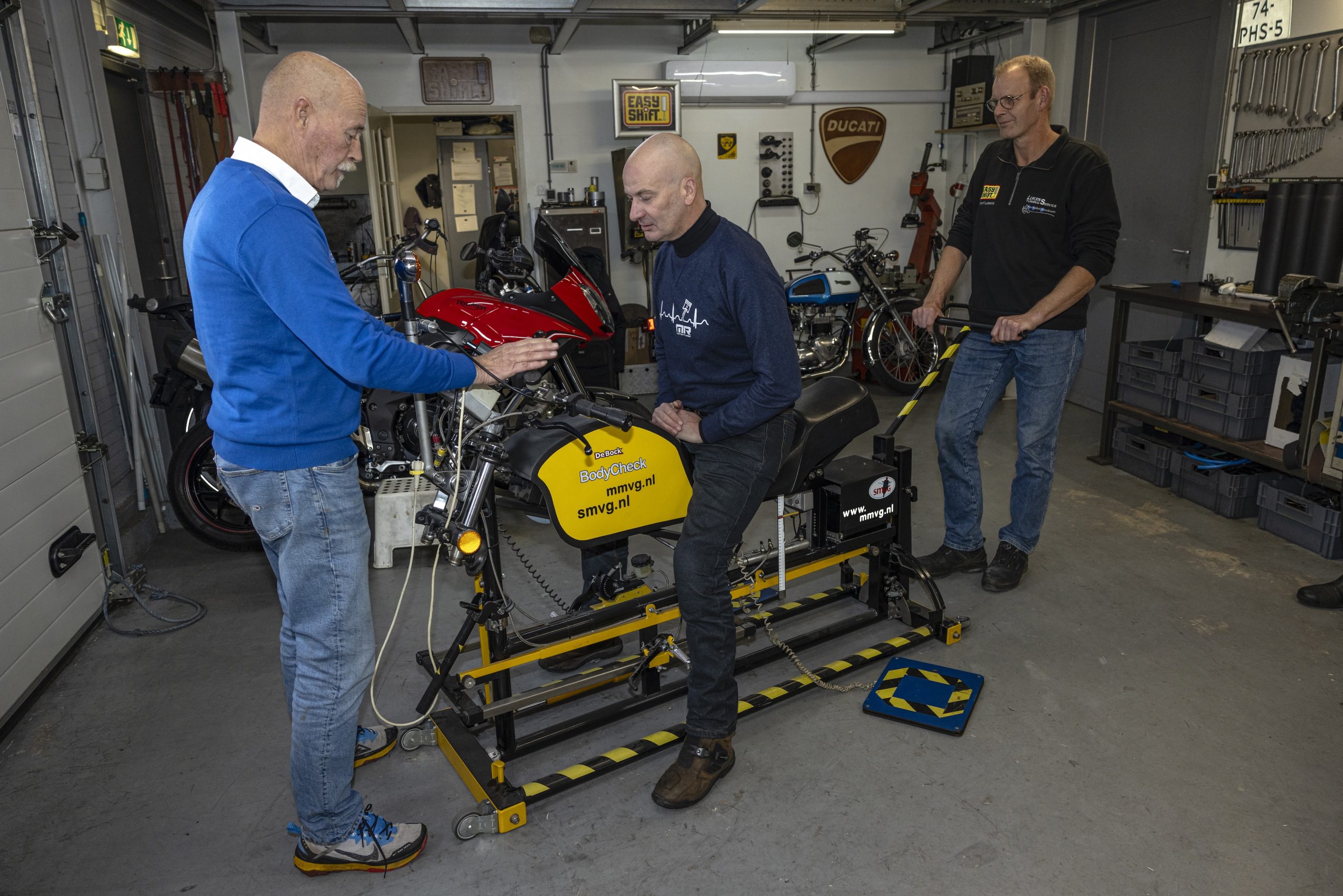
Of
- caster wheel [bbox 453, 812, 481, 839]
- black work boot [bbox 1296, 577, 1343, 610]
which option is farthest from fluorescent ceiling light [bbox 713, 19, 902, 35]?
caster wheel [bbox 453, 812, 481, 839]

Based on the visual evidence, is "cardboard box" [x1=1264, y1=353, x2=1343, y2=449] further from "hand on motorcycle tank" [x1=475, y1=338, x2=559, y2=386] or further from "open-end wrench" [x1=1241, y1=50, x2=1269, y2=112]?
"hand on motorcycle tank" [x1=475, y1=338, x2=559, y2=386]

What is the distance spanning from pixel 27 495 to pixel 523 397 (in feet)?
6.52

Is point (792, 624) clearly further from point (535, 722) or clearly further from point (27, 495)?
point (27, 495)

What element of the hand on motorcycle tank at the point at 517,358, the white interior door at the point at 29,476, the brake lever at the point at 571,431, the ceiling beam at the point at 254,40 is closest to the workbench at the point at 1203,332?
the brake lever at the point at 571,431

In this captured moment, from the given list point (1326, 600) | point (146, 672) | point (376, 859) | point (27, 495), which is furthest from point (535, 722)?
point (1326, 600)

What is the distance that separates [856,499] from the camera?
311 centimetres

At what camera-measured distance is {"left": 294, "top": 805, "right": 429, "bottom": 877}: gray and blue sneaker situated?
7.18ft

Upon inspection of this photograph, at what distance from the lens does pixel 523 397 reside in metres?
2.37

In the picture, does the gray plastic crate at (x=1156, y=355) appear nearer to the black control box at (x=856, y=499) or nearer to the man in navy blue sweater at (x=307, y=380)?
the black control box at (x=856, y=499)

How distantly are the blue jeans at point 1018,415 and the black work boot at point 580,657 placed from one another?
61.5 inches

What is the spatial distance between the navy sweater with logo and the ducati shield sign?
600cm

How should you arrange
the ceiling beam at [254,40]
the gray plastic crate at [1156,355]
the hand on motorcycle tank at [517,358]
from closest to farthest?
the hand on motorcycle tank at [517,358]
the gray plastic crate at [1156,355]
the ceiling beam at [254,40]

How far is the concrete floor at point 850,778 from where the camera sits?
7.17ft

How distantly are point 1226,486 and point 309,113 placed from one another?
4.42m
